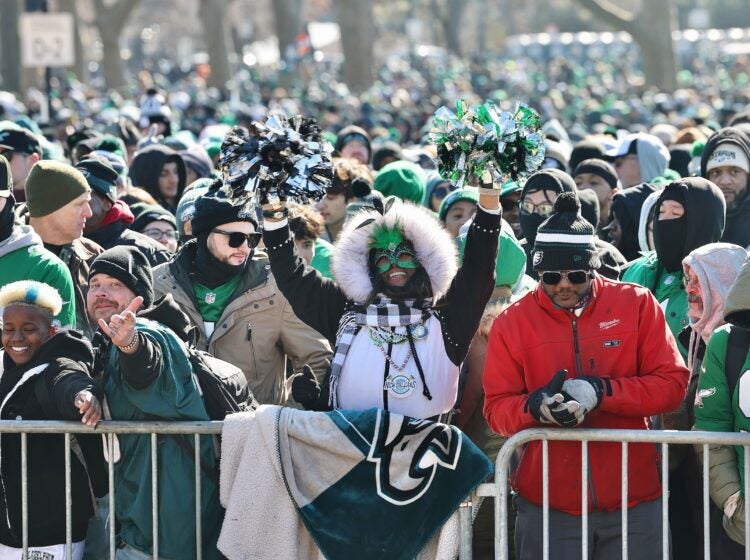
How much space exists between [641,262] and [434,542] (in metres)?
2.22

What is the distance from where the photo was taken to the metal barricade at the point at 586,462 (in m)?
5.02

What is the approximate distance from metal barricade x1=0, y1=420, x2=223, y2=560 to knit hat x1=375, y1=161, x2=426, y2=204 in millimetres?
4661

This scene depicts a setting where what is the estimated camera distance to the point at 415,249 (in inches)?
220

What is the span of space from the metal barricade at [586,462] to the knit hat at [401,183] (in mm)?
4753

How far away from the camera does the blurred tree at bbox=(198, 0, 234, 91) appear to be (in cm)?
4175

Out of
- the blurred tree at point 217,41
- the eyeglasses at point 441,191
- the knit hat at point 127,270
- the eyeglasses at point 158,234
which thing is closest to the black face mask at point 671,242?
the knit hat at point 127,270

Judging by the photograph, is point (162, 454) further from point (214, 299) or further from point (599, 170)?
point (599, 170)

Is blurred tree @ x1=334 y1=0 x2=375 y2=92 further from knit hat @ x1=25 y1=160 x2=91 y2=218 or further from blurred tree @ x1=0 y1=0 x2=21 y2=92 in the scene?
knit hat @ x1=25 y1=160 x2=91 y2=218

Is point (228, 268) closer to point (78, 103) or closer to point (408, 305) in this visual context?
point (408, 305)

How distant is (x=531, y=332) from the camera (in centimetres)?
526

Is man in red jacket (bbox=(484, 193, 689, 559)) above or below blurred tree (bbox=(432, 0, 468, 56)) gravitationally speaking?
below

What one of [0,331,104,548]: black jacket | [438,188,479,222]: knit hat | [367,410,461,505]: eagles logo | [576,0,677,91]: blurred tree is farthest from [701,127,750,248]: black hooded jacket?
[576,0,677,91]: blurred tree

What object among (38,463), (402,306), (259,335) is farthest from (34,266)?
(402,306)

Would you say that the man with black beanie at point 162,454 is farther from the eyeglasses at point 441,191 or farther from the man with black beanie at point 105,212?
the eyeglasses at point 441,191
